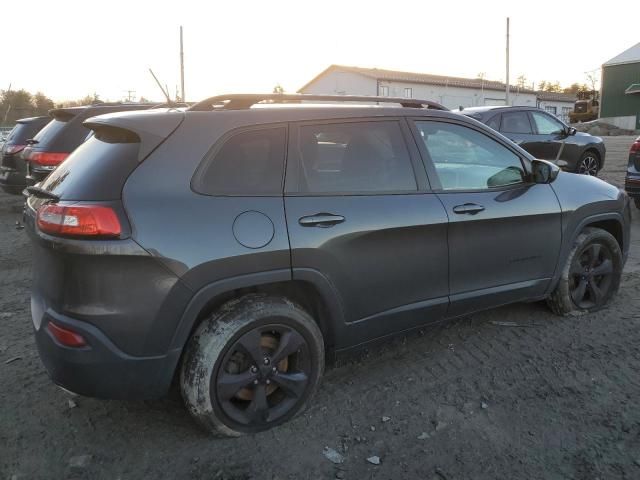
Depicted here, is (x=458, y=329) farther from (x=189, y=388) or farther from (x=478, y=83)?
(x=478, y=83)

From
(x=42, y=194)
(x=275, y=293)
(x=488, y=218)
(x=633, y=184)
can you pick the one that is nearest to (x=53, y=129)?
(x=42, y=194)

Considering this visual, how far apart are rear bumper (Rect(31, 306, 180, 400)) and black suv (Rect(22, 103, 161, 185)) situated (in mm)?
4612

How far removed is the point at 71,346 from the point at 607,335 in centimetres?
356

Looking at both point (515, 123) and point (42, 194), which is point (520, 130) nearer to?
point (515, 123)

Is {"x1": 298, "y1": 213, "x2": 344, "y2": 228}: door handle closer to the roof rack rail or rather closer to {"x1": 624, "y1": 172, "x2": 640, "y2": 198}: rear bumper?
the roof rack rail

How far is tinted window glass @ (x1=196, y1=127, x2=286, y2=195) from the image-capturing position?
2.76 metres

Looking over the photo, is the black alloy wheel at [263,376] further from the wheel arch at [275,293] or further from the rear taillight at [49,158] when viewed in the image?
the rear taillight at [49,158]

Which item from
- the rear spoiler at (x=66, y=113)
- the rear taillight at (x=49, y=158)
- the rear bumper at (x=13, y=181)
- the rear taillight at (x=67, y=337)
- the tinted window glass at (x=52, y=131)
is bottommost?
the rear taillight at (x=67, y=337)

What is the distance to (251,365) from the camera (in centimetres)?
287

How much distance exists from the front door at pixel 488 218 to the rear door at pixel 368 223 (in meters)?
0.14

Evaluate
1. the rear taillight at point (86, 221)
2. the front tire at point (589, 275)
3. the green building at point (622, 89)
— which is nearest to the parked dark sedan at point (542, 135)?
the front tire at point (589, 275)

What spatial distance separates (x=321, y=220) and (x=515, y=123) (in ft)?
26.8

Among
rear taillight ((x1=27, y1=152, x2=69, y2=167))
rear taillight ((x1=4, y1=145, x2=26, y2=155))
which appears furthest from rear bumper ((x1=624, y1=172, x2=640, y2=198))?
rear taillight ((x1=4, y1=145, x2=26, y2=155))

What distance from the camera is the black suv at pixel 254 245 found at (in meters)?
2.54
